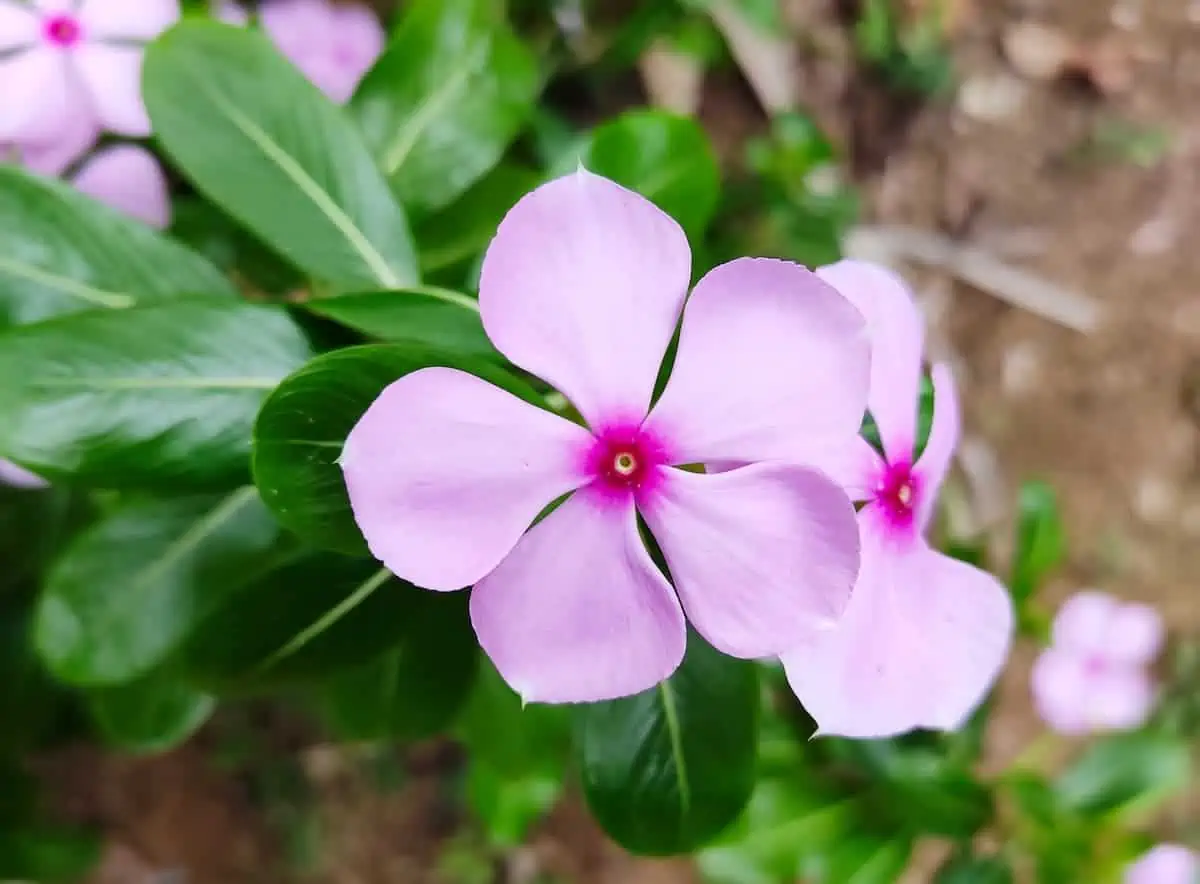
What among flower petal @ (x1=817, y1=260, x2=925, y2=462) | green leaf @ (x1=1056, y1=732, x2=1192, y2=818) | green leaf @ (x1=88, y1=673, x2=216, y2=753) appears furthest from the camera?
green leaf @ (x1=1056, y1=732, x2=1192, y2=818)

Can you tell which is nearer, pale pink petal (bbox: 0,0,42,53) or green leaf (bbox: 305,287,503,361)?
green leaf (bbox: 305,287,503,361)

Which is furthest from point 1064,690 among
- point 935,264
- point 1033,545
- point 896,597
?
point 896,597

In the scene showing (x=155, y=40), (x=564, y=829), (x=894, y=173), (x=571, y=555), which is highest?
(x=155, y=40)

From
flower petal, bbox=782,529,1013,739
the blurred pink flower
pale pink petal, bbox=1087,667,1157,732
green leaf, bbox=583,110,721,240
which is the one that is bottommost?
pale pink petal, bbox=1087,667,1157,732

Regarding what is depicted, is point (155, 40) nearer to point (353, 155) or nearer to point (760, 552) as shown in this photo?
point (353, 155)

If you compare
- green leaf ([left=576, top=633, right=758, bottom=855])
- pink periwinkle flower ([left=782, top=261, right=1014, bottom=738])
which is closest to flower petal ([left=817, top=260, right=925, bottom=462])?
pink periwinkle flower ([left=782, top=261, right=1014, bottom=738])

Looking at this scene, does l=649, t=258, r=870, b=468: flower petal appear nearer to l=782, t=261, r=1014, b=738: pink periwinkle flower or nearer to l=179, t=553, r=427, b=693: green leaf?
l=782, t=261, r=1014, b=738: pink periwinkle flower

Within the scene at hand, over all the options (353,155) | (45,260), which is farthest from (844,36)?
(45,260)

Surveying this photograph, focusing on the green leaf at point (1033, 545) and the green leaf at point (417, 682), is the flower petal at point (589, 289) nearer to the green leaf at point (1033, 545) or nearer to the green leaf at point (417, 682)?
the green leaf at point (417, 682)
